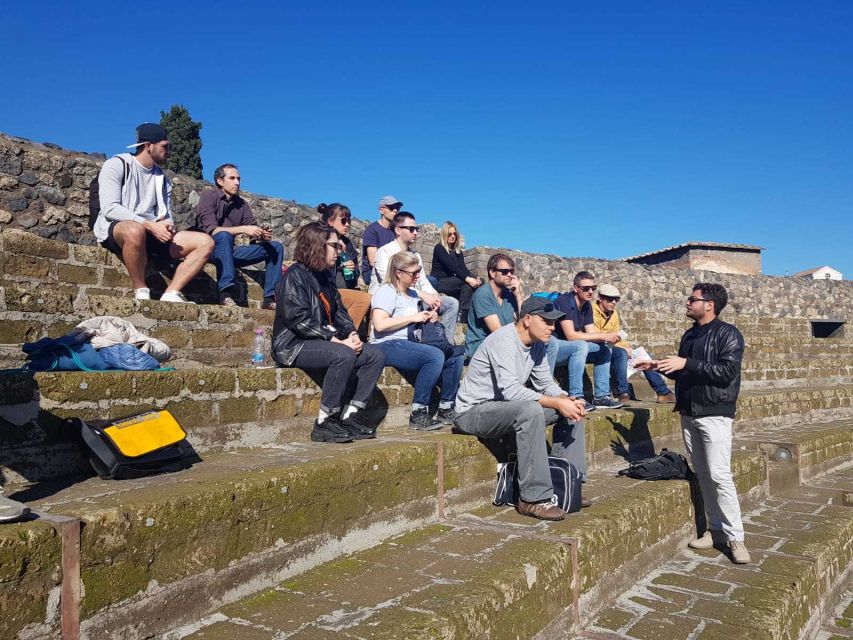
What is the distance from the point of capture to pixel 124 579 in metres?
2.03

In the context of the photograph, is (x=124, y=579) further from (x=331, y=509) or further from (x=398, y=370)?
(x=398, y=370)

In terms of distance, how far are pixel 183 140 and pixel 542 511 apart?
1384 inches

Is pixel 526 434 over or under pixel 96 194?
under

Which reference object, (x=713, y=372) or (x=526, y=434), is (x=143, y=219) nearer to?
(x=526, y=434)

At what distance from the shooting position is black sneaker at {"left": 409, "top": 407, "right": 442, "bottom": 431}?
15.0 ft

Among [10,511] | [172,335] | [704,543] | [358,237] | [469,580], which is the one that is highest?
[358,237]

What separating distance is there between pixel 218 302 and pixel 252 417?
276cm

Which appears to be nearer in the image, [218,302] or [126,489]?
[126,489]

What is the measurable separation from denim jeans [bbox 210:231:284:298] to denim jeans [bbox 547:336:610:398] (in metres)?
2.79

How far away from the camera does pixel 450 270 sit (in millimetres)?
6980

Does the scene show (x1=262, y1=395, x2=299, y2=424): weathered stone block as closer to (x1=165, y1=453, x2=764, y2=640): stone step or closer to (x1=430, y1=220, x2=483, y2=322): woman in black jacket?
(x1=165, y1=453, x2=764, y2=640): stone step

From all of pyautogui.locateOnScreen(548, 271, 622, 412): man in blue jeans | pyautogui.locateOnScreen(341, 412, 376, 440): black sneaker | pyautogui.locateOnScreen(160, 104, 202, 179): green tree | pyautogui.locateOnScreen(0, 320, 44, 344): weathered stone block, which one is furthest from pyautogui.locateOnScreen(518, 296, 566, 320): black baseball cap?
pyautogui.locateOnScreen(160, 104, 202, 179): green tree

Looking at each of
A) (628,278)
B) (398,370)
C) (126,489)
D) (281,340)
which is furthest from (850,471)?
(628,278)

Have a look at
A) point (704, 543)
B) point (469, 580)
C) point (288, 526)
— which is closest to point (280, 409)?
point (288, 526)
